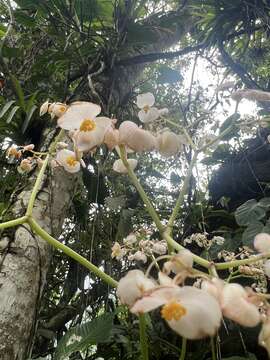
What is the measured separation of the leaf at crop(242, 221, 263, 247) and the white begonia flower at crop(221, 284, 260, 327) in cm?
97

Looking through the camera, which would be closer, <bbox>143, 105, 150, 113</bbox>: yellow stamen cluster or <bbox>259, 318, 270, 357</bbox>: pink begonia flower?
<bbox>259, 318, 270, 357</bbox>: pink begonia flower

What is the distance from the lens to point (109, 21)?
1948mm

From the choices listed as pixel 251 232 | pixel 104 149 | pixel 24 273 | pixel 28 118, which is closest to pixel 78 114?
pixel 24 273

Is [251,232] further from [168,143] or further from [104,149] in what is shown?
[168,143]

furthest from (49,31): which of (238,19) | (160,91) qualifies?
(160,91)

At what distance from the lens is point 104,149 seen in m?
1.76

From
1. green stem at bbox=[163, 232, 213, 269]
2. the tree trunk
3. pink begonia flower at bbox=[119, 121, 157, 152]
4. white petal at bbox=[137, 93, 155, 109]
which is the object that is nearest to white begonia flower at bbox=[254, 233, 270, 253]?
green stem at bbox=[163, 232, 213, 269]

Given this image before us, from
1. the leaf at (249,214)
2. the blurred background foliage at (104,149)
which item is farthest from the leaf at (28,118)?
the leaf at (249,214)

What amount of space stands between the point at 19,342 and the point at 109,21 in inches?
60.8

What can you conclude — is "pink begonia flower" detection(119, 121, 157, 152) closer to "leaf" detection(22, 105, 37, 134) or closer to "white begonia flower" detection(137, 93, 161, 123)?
"white begonia flower" detection(137, 93, 161, 123)

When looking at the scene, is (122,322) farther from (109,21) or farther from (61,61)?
(109,21)

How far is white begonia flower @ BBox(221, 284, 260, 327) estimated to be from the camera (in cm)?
29

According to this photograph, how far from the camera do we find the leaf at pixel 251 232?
124cm

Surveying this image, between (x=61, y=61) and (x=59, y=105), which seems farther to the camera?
(x=61, y=61)
